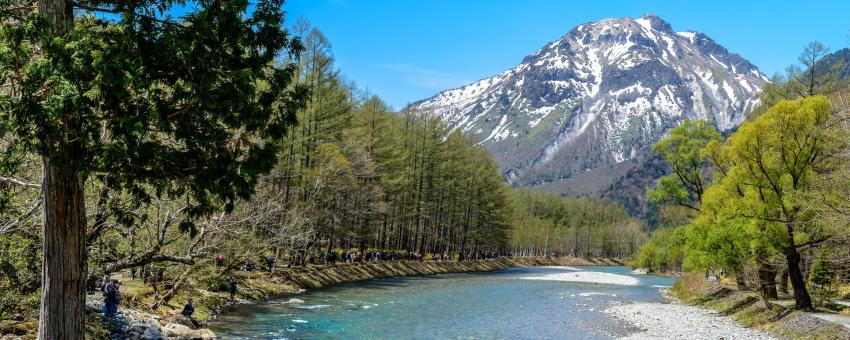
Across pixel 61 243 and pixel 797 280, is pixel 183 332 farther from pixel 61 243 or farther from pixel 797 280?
pixel 797 280

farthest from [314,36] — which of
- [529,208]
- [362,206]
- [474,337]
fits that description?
[529,208]

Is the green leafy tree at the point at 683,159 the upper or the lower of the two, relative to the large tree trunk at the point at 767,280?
upper

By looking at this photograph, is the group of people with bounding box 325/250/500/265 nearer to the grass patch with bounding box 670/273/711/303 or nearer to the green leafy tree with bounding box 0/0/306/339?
the grass patch with bounding box 670/273/711/303

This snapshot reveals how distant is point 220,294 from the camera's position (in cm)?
3061

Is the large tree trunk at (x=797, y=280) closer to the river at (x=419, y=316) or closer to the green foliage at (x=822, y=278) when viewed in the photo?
the green foliage at (x=822, y=278)

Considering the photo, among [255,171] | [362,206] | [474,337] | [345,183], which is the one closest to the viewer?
[255,171]

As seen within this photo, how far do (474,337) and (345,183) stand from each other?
1022 inches

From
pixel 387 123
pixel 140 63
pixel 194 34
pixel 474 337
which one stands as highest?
pixel 387 123

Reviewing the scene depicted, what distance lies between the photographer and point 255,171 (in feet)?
36.7

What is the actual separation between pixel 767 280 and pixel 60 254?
1265 inches

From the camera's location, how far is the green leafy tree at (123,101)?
905 cm

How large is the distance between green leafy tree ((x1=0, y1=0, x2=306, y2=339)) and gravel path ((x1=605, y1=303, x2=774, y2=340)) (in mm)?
19738

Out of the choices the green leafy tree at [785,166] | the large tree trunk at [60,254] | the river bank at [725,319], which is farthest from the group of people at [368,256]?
the large tree trunk at [60,254]

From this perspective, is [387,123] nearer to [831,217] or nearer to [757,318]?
[757,318]
